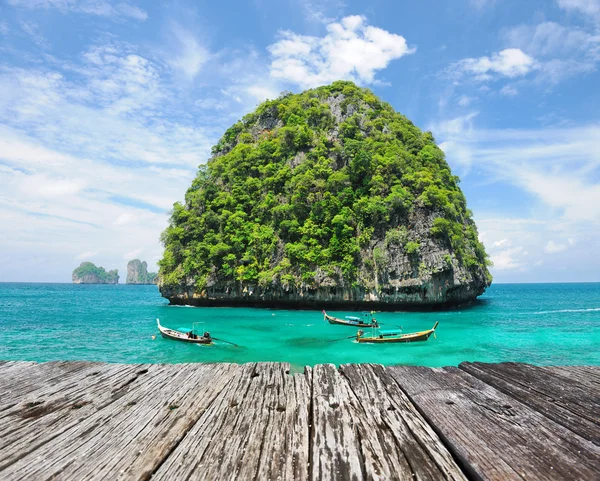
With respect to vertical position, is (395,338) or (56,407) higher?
(56,407)

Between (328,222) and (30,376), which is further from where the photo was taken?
(328,222)

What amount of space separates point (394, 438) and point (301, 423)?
1.39ft

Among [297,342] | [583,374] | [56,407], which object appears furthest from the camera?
[297,342]

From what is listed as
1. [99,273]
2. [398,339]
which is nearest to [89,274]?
[99,273]

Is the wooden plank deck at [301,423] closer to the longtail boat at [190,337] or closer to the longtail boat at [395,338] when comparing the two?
the longtail boat at [190,337]

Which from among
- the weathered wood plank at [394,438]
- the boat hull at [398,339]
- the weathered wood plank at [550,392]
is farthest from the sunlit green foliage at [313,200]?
the weathered wood plank at [394,438]

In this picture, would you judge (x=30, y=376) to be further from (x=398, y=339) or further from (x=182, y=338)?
(x=398, y=339)

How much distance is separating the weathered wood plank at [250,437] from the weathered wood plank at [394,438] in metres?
0.27

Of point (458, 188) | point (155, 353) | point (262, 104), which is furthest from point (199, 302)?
point (458, 188)

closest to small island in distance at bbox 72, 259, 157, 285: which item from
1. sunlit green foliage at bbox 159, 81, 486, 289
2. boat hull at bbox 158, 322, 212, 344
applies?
sunlit green foliage at bbox 159, 81, 486, 289

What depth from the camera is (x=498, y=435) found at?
1.47 m

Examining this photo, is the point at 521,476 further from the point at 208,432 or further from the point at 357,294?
the point at 357,294

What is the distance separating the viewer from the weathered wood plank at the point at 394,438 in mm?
1238

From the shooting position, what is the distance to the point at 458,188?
47594 millimetres
